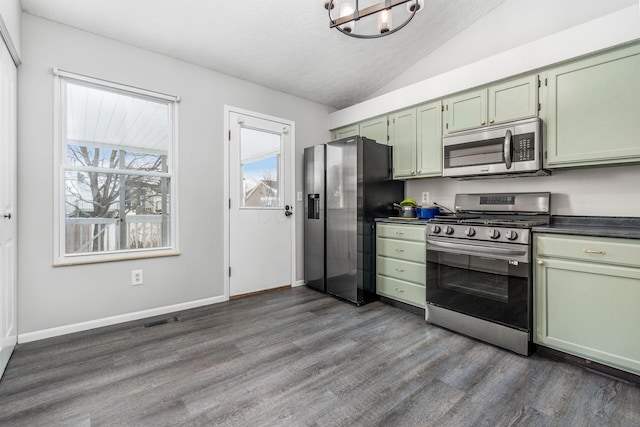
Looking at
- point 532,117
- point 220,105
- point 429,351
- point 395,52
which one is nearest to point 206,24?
point 220,105

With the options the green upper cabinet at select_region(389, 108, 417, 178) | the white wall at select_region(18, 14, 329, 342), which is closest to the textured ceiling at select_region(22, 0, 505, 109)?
the white wall at select_region(18, 14, 329, 342)

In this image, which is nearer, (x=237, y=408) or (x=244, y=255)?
(x=237, y=408)

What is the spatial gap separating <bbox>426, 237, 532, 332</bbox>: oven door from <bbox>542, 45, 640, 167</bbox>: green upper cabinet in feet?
2.79

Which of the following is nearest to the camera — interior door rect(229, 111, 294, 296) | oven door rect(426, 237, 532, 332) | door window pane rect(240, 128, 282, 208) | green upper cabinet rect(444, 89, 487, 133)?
oven door rect(426, 237, 532, 332)

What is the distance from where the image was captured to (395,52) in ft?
10.8

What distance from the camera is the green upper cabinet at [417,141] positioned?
3.00 m

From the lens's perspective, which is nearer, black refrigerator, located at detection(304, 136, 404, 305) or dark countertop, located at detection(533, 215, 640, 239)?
dark countertop, located at detection(533, 215, 640, 239)

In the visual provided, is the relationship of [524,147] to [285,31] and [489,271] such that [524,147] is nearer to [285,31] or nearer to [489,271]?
[489,271]

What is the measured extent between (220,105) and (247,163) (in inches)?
26.6

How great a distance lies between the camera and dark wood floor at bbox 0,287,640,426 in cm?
147

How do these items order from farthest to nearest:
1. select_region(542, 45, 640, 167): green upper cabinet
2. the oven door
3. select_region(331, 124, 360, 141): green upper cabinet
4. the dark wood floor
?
1. select_region(331, 124, 360, 141): green upper cabinet
2. the oven door
3. select_region(542, 45, 640, 167): green upper cabinet
4. the dark wood floor

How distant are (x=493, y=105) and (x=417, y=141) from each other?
0.76m

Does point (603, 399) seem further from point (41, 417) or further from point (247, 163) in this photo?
point (247, 163)

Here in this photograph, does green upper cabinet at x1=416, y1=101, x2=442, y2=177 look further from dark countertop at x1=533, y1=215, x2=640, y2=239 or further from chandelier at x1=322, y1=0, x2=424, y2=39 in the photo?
chandelier at x1=322, y1=0, x2=424, y2=39
